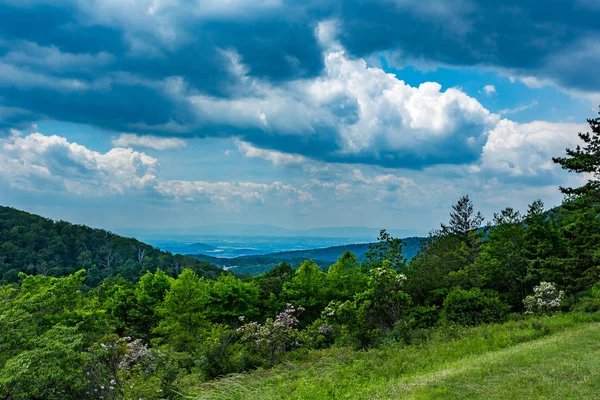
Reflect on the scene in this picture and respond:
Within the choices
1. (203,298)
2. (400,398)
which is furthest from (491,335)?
(203,298)

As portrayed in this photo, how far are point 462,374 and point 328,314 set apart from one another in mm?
11387

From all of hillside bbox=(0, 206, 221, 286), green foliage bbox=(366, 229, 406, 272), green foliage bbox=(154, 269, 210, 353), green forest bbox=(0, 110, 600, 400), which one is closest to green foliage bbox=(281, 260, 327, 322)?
green forest bbox=(0, 110, 600, 400)

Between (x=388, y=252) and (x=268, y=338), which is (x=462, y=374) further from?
(x=388, y=252)

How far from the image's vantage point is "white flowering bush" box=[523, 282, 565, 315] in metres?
19.8

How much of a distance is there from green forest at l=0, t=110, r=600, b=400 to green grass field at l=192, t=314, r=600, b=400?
0.14 meters

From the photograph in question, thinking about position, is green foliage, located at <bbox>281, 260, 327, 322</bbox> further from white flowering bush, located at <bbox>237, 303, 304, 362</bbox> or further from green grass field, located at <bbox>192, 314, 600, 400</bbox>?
green grass field, located at <bbox>192, 314, 600, 400</bbox>

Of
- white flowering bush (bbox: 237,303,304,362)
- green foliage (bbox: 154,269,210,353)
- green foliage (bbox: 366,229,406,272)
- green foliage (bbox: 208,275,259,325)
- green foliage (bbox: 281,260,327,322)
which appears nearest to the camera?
white flowering bush (bbox: 237,303,304,362)

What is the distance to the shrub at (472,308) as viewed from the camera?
60.5ft

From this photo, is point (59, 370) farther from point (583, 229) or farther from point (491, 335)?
point (583, 229)

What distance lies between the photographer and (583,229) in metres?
22.8

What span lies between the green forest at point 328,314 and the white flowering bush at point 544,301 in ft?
0.24

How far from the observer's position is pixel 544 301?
65.8 feet

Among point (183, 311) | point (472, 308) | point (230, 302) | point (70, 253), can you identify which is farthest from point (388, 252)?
point (70, 253)

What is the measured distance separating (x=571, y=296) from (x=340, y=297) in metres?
19.2
